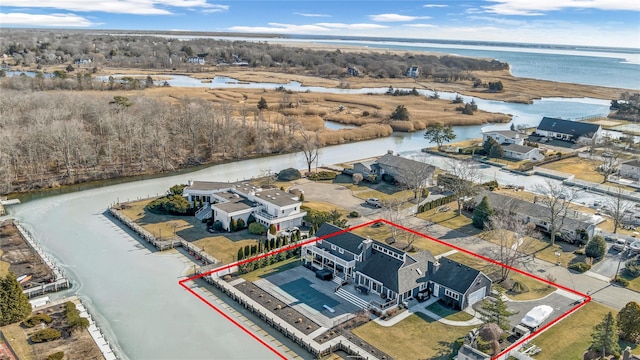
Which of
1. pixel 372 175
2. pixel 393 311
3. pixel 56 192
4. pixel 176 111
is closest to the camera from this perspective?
pixel 393 311

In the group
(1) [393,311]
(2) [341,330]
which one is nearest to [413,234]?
(1) [393,311]

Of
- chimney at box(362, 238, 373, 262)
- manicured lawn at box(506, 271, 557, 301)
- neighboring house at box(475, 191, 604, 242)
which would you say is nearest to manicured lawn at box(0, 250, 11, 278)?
chimney at box(362, 238, 373, 262)

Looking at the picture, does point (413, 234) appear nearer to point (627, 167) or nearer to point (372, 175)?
point (372, 175)

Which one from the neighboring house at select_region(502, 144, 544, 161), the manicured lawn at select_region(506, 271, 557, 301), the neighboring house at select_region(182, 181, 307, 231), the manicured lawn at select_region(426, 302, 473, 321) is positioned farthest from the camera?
the neighboring house at select_region(502, 144, 544, 161)

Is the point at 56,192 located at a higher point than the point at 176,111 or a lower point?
lower

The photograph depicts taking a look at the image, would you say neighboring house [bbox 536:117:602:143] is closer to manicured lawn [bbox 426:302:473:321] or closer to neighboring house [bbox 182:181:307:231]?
neighboring house [bbox 182:181:307:231]

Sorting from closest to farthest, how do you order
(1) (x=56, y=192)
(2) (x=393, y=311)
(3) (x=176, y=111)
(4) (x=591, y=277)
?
(2) (x=393, y=311) → (4) (x=591, y=277) → (1) (x=56, y=192) → (3) (x=176, y=111)

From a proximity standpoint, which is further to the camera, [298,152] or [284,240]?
[298,152]

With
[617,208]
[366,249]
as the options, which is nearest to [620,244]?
[617,208]
